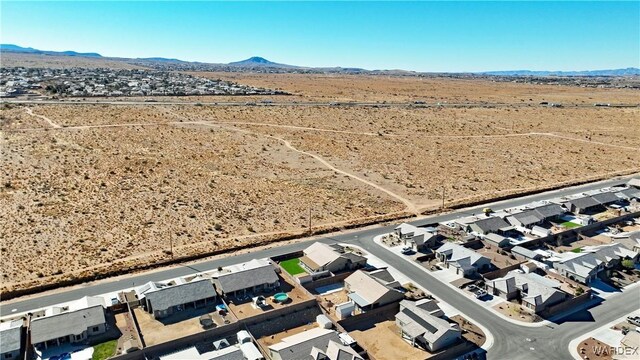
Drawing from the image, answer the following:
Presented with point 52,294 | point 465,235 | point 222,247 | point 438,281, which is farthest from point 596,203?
point 52,294

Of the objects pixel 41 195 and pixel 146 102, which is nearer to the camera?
pixel 41 195

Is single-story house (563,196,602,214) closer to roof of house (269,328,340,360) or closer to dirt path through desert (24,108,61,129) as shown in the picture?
roof of house (269,328,340,360)

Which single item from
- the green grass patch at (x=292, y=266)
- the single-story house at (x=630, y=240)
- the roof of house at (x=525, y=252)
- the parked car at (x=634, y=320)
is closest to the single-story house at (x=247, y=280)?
the green grass patch at (x=292, y=266)

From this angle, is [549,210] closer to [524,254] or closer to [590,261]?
[524,254]

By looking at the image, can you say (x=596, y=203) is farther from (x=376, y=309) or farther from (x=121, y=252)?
(x=121, y=252)

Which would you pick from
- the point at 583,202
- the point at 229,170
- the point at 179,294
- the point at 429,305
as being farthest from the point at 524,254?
the point at 229,170

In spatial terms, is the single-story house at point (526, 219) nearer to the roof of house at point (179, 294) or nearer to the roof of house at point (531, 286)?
the roof of house at point (531, 286)

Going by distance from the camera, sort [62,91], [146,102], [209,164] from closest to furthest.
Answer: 1. [209,164]
2. [146,102]
3. [62,91]

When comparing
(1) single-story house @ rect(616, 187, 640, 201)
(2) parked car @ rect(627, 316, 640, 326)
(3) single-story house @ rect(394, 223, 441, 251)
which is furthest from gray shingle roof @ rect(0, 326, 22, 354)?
(1) single-story house @ rect(616, 187, 640, 201)
